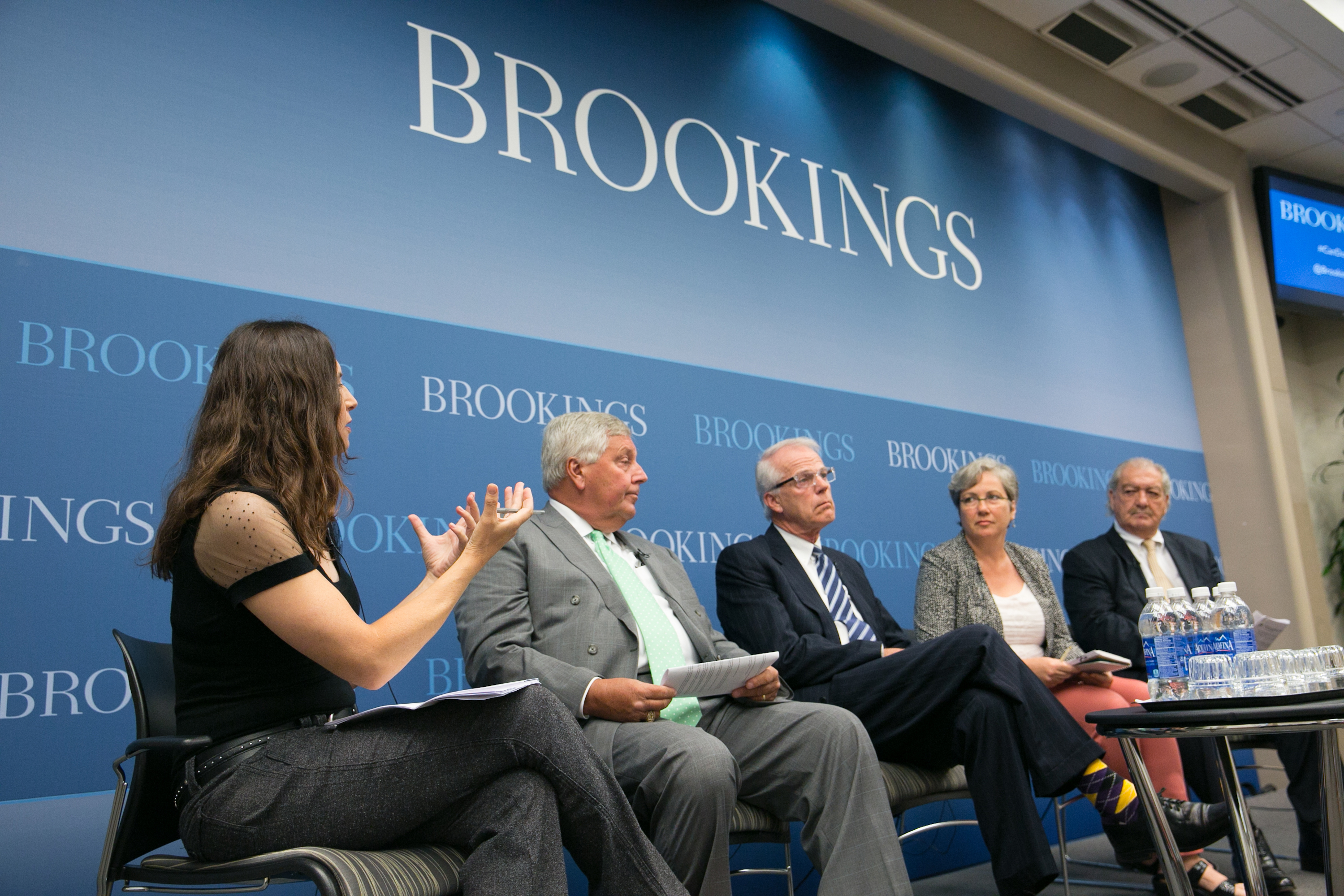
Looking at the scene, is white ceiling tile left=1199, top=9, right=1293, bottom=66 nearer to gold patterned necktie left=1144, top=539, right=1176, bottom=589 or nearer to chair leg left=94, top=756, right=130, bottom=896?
gold patterned necktie left=1144, top=539, right=1176, bottom=589

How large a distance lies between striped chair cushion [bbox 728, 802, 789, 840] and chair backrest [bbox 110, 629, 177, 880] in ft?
3.92

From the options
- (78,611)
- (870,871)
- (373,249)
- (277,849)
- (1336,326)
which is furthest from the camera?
(1336,326)

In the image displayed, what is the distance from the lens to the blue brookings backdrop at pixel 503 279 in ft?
8.22

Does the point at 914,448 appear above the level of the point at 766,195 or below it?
below

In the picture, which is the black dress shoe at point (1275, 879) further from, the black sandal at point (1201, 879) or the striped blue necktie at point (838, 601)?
the striped blue necktie at point (838, 601)

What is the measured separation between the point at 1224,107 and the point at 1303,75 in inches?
17.0

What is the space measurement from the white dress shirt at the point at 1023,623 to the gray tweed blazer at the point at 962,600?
2cm

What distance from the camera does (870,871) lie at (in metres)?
2.26

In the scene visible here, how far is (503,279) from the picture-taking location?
3.38m

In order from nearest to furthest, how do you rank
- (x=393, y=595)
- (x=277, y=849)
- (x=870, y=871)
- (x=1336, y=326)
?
1. (x=277, y=849)
2. (x=870, y=871)
3. (x=393, y=595)
4. (x=1336, y=326)

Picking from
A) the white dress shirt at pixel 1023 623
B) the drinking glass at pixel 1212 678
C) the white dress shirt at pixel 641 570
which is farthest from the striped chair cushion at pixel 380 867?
the white dress shirt at pixel 1023 623

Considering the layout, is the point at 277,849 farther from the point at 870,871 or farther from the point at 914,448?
the point at 914,448

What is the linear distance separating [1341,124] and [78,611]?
7.39 m

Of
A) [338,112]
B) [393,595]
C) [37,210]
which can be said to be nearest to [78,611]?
[393,595]
